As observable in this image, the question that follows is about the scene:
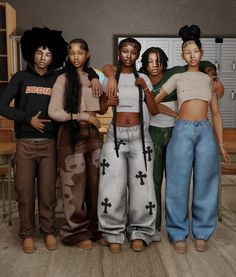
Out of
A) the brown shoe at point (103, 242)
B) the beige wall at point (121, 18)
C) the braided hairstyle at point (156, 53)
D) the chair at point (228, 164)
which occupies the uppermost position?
the beige wall at point (121, 18)

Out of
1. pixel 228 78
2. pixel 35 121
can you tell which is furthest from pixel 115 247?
pixel 228 78

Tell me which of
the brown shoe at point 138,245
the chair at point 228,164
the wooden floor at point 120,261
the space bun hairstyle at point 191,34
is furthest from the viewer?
the chair at point 228,164

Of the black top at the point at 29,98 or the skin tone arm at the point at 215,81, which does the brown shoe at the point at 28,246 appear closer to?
the black top at the point at 29,98

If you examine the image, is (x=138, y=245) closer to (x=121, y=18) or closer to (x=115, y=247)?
(x=115, y=247)

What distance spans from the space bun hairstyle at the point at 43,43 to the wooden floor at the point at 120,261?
49.9 inches

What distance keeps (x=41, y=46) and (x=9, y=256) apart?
4.53 ft

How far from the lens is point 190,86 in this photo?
2545 millimetres

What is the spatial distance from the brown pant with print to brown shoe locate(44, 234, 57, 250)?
0.23ft

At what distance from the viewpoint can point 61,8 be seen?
668 cm

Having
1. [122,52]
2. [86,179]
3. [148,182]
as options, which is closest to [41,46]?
[122,52]

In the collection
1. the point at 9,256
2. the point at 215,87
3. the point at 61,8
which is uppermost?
the point at 61,8

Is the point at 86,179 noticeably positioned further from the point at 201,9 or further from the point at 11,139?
the point at 201,9

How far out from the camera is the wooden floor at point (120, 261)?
2336mm

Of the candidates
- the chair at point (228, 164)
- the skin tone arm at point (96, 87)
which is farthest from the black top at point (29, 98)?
the chair at point (228, 164)
